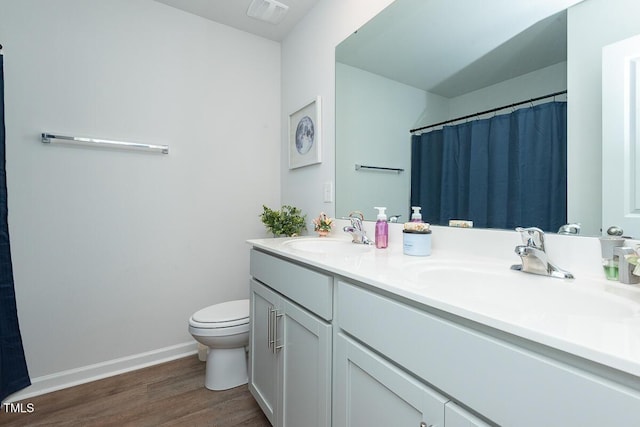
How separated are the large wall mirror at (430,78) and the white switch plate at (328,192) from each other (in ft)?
0.17

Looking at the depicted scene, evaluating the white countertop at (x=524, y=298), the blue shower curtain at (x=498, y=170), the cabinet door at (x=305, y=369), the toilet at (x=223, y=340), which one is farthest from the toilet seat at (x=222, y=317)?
the blue shower curtain at (x=498, y=170)

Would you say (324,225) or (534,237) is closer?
(534,237)

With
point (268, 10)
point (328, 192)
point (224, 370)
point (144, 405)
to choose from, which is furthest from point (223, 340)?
point (268, 10)

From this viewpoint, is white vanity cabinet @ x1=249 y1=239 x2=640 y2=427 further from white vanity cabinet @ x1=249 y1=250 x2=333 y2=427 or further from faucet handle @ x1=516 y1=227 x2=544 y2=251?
faucet handle @ x1=516 y1=227 x2=544 y2=251

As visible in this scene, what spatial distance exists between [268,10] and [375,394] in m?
2.17

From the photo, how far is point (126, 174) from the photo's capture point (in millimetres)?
1790

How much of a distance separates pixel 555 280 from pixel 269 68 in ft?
7.38

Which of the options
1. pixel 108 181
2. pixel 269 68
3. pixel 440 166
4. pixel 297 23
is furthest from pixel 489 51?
pixel 108 181

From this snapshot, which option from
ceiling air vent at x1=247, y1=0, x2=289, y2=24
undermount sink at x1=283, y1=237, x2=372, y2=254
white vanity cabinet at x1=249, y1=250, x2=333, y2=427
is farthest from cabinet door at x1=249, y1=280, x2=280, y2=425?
ceiling air vent at x1=247, y1=0, x2=289, y2=24

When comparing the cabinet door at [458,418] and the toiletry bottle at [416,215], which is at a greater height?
the toiletry bottle at [416,215]

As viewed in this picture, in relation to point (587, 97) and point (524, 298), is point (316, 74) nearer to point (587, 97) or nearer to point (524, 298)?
point (587, 97)

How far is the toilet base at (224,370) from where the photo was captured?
160 centimetres

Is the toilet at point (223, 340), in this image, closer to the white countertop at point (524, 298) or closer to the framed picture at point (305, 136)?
the white countertop at point (524, 298)

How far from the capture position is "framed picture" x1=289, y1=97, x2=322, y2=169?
5.98 feet
